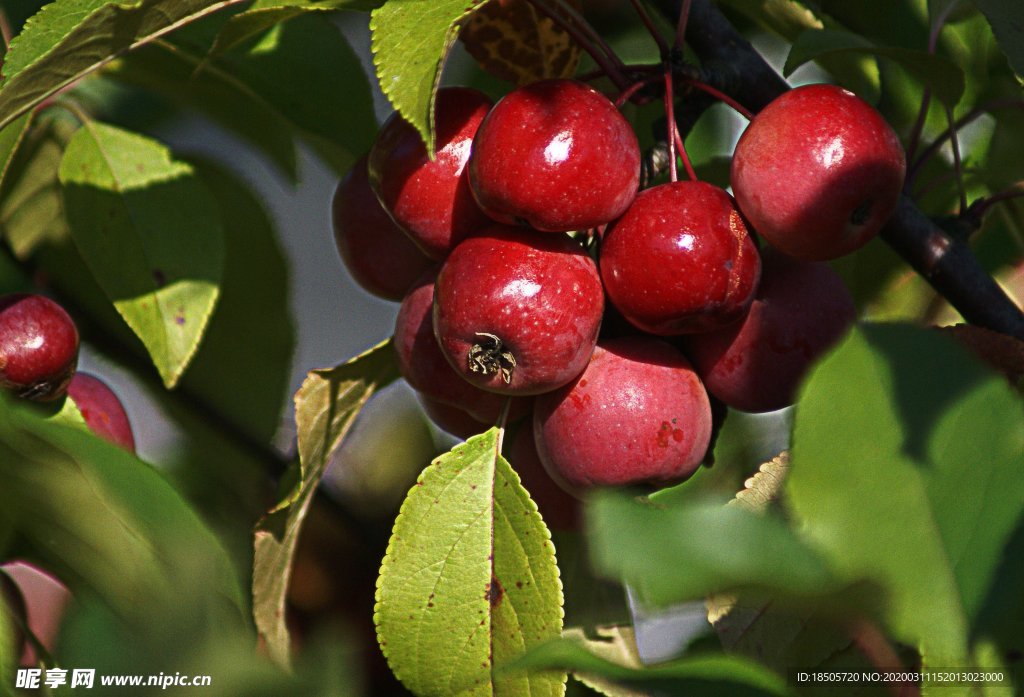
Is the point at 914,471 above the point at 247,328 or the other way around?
above

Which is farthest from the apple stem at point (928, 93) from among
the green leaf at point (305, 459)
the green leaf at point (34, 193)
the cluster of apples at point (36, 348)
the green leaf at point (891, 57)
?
the green leaf at point (34, 193)

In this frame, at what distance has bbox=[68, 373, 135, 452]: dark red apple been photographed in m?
1.11

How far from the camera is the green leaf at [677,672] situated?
0.40 meters

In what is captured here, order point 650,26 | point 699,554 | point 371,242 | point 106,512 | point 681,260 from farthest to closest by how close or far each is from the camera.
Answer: point 371,242 < point 650,26 < point 681,260 < point 106,512 < point 699,554

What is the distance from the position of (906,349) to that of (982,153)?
834 mm

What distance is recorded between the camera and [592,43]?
0.92 meters

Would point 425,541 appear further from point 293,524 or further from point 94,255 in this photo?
point 94,255

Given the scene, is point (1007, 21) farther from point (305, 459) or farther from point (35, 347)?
point (35, 347)

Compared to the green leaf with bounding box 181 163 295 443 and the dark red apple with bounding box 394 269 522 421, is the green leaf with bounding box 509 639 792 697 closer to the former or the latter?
the dark red apple with bounding box 394 269 522 421

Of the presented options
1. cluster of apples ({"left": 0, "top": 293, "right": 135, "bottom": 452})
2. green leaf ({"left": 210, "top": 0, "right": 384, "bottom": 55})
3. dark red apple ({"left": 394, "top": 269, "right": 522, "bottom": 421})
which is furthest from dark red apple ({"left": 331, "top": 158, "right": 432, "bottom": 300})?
cluster of apples ({"left": 0, "top": 293, "right": 135, "bottom": 452})

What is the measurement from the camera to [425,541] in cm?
89

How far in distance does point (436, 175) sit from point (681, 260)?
0.66 feet

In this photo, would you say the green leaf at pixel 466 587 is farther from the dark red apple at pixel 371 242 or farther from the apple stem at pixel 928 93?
the apple stem at pixel 928 93

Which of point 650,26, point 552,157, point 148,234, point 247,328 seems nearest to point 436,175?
point 552,157
